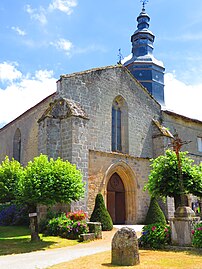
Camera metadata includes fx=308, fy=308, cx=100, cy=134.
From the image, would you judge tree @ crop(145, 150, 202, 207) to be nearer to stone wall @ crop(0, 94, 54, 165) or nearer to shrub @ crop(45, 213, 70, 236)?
shrub @ crop(45, 213, 70, 236)

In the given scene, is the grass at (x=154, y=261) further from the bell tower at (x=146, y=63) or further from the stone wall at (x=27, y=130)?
the bell tower at (x=146, y=63)

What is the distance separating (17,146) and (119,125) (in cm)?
898

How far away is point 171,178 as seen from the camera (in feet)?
39.8

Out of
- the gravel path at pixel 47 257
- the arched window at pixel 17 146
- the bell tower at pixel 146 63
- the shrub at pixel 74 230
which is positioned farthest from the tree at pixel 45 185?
the bell tower at pixel 146 63

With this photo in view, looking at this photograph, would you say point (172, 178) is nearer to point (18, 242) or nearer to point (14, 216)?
point (18, 242)

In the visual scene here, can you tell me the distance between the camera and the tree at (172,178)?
12133 millimetres

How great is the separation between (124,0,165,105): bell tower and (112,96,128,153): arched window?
11.5 meters

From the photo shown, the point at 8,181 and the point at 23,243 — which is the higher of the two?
the point at 8,181

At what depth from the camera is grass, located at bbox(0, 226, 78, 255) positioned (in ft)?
34.3

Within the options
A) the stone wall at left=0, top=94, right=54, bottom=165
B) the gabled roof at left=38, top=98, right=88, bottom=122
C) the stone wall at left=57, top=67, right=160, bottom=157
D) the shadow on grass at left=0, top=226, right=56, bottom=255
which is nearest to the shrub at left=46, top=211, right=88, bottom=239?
the shadow on grass at left=0, top=226, right=56, bottom=255

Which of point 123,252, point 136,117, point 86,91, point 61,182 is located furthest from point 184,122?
point 123,252

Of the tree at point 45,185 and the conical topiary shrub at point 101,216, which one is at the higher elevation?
the tree at point 45,185

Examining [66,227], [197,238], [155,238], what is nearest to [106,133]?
[66,227]

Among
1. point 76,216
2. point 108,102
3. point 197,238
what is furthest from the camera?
Result: point 108,102
